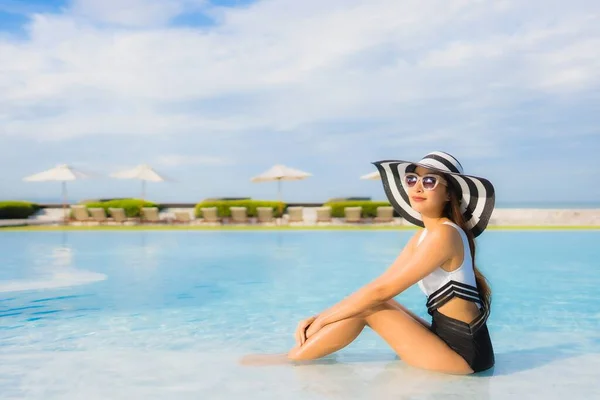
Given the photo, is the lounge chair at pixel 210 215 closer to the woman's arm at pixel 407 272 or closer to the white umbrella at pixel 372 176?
the white umbrella at pixel 372 176

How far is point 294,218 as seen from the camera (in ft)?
77.1

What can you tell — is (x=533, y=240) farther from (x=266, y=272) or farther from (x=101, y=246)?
(x=101, y=246)

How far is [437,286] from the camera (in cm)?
376

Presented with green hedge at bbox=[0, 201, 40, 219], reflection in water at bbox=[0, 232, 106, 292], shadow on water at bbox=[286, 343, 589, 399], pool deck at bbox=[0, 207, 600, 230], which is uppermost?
green hedge at bbox=[0, 201, 40, 219]

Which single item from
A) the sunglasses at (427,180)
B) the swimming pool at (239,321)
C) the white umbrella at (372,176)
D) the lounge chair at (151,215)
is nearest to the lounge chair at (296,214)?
the white umbrella at (372,176)

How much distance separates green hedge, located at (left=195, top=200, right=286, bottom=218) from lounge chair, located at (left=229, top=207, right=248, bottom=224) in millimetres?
614

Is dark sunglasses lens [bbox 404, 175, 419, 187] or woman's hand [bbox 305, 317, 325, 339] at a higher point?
dark sunglasses lens [bbox 404, 175, 419, 187]

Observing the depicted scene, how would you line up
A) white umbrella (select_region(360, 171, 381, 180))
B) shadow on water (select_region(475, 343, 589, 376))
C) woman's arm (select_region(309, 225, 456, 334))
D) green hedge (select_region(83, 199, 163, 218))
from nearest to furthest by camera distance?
woman's arm (select_region(309, 225, 456, 334)) < shadow on water (select_region(475, 343, 589, 376)) < green hedge (select_region(83, 199, 163, 218)) < white umbrella (select_region(360, 171, 381, 180))

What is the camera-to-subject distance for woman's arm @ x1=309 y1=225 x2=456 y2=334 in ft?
11.6

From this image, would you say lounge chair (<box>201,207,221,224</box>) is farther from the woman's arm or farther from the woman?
the woman's arm

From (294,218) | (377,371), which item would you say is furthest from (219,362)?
(294,218)

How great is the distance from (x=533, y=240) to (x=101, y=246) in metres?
11.5

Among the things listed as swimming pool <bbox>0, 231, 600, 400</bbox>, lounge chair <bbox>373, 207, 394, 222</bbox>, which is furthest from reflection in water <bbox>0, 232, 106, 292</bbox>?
lounge chair <bbox>373, 207, 394, 222</bbox>

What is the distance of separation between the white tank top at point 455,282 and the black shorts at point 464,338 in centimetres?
12
